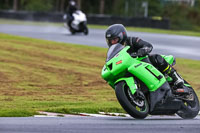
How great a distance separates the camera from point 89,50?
18625mm

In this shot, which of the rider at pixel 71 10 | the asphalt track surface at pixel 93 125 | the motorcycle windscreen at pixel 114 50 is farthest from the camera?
the rider at pixel 71 10

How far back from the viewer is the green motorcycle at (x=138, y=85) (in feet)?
22.5

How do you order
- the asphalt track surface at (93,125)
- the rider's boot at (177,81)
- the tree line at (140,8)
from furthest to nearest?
the tree line at (140,8)
the rider's boot at (177,81)
the asphalt track surface at (93,125)

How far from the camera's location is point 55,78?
12.7 meters

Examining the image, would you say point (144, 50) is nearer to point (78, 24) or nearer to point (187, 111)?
point (187, 111)

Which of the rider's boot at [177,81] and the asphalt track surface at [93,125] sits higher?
the rider's boot at [177,81]

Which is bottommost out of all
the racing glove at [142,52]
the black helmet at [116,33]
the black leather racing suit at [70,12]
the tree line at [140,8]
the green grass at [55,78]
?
the tree line at [140,8]

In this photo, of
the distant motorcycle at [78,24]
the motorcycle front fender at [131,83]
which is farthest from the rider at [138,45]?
the distant motorcycle at [78,24]

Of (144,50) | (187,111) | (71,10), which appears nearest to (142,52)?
(144,50)

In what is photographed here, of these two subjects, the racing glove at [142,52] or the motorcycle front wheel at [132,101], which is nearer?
the motorcycle front wheel at [132,101]

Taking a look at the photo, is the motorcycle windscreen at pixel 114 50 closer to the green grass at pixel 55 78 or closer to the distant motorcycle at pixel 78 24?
the green grass at pixel 55 78

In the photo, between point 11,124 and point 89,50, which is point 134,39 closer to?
point 11,124

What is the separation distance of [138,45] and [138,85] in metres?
0.61

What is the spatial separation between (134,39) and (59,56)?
950cm
